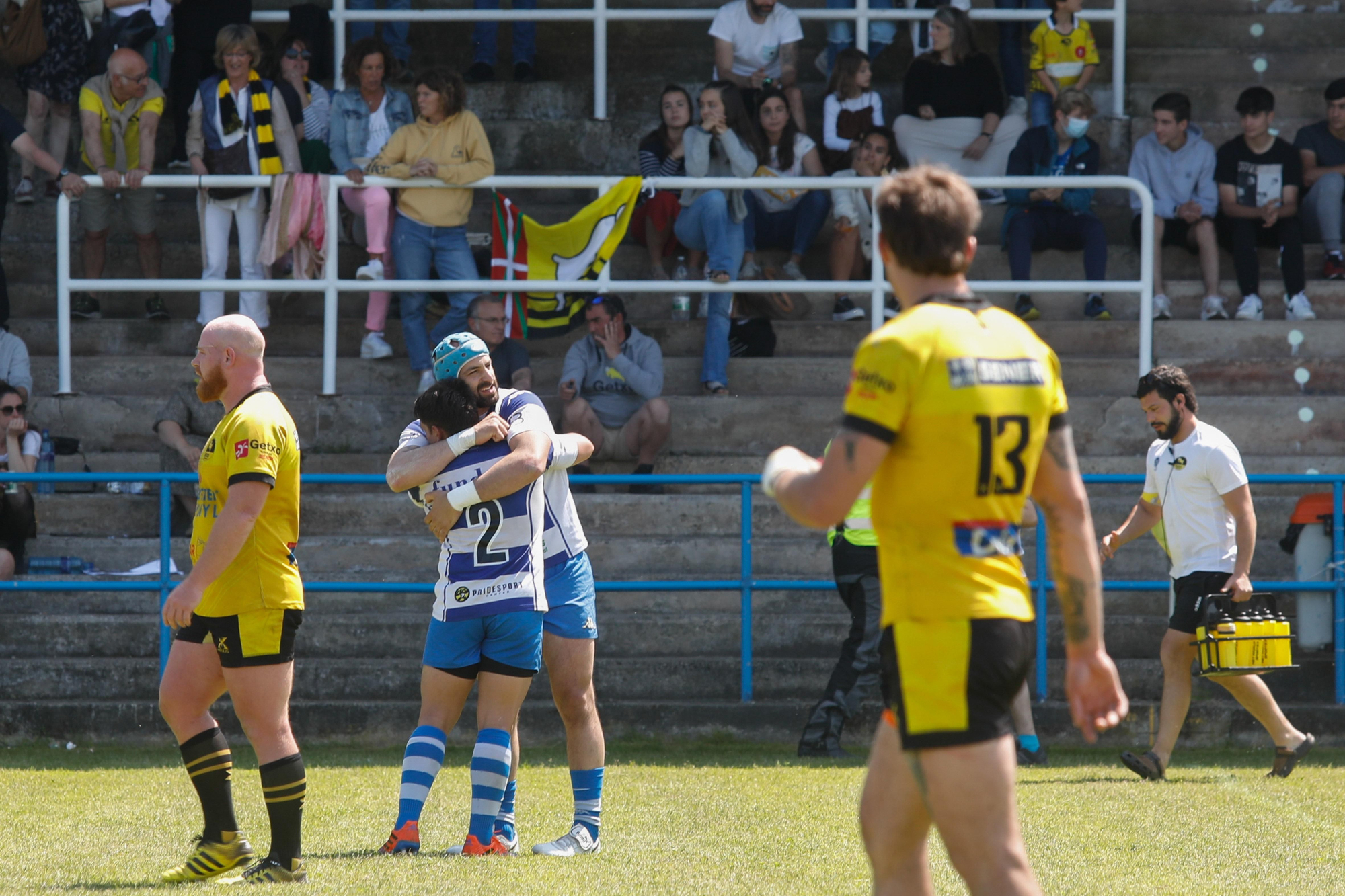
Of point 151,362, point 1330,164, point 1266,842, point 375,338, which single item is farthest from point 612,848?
point 1330,164

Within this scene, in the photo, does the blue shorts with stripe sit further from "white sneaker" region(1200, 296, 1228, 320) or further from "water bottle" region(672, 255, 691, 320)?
"white sneaker" region(1200, 296, 1228, 320)

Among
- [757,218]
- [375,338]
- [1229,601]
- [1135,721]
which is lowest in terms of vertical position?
[1135,721]

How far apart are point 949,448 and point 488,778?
10.2 feet

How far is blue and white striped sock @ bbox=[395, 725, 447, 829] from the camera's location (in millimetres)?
5836

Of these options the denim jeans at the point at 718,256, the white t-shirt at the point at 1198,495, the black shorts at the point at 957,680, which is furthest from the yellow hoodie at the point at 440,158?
the black shorts at the point at 957,680

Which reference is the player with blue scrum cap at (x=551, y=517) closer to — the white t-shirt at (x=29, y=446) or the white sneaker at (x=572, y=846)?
the white sneaker at (x=572, y=846)

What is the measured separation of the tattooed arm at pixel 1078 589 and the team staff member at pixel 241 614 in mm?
2919

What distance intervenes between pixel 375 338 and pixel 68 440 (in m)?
2.32

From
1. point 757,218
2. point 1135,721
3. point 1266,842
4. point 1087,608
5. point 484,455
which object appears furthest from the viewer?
point 757,218

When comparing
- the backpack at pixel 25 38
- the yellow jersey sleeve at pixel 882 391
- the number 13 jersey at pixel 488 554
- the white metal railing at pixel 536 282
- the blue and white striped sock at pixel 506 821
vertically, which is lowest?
the blue and white striped sock at pixel 506 821

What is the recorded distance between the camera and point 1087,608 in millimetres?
3502

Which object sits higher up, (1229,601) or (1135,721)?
(1229,601)

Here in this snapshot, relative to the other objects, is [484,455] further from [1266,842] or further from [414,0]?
[414,0]

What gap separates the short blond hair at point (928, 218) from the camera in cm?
331
